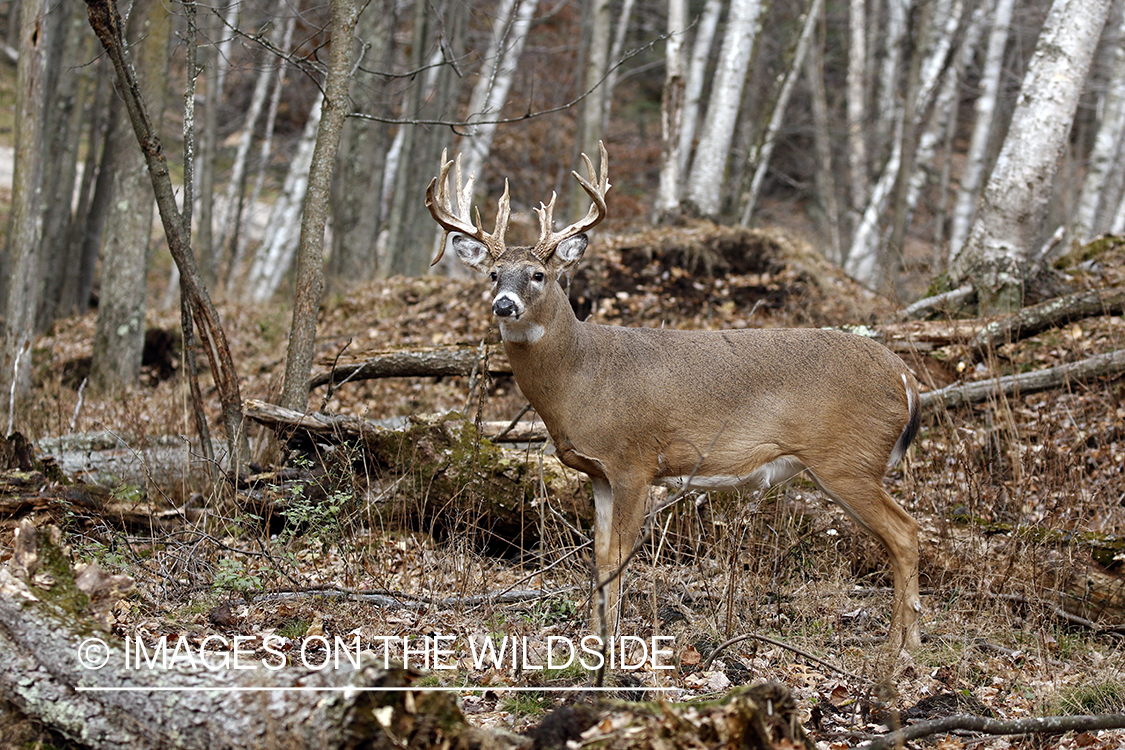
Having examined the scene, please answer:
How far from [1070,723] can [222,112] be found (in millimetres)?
28390

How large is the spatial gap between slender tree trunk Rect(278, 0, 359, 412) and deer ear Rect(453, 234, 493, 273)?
1.45 meters

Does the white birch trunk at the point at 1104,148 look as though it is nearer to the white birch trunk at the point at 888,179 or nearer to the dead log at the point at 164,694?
the white birch trunk at the point at 888,179

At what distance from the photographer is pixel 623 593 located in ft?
16.6

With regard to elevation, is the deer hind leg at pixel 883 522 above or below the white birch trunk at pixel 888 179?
below

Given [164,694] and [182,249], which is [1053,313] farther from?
[164,694]

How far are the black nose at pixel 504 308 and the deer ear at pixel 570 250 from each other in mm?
623

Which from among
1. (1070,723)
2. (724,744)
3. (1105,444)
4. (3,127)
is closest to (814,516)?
(1105,444)

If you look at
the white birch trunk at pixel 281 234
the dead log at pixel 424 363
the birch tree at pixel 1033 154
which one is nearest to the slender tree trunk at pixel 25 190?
the dead log at pixel 424 363

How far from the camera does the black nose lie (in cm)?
483

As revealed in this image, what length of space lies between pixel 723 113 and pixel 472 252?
29.8 ft

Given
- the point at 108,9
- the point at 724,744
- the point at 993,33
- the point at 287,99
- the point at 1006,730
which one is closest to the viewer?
the point at 724,744

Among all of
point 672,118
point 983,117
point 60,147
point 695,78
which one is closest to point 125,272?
point 60,147

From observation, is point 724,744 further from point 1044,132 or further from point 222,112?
point 222,112

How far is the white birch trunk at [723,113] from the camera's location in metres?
13.4
